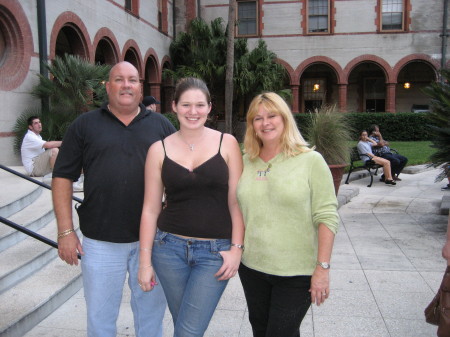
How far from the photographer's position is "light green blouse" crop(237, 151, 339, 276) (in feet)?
7.32

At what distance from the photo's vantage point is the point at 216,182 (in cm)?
232


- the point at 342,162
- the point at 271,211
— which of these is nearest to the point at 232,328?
the point at 271,211

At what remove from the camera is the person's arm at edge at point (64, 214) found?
2.59 m

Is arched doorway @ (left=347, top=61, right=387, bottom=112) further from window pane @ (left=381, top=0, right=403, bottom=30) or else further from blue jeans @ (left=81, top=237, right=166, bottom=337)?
blue jeans @ (left=81, top=237, right=166, bottom=337)

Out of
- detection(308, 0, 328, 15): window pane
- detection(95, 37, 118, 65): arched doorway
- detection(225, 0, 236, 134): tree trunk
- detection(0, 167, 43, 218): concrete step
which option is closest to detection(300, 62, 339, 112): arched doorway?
detection(308, 0, 328, 15): window pane

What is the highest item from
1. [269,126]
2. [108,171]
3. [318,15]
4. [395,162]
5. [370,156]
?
[318,15]

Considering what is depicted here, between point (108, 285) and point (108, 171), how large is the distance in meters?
0.65

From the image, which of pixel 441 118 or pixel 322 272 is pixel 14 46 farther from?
pixel 322 272

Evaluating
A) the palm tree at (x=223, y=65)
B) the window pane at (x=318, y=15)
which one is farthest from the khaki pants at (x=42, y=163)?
the window pane at (x=318, y=15)

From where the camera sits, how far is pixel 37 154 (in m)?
8.49

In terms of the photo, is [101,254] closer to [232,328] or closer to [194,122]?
[194,122]

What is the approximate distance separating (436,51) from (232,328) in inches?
891

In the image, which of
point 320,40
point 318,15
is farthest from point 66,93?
Answer: point 318,15

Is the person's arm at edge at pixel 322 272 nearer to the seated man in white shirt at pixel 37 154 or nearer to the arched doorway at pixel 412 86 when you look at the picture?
the seated man in white shirt at pixel 37 154
